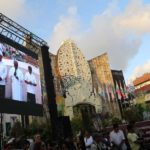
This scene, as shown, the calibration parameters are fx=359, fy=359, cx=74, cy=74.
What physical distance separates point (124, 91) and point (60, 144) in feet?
189

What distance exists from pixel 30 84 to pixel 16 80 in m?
1.35

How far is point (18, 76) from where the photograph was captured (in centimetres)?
1775

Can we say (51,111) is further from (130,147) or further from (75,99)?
(75,99)

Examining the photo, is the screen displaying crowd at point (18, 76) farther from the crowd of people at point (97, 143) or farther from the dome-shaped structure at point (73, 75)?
the dome-shaped structure at point (73, 75)

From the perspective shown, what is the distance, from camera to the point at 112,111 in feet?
193

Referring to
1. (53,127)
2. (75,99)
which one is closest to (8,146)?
(53,127)

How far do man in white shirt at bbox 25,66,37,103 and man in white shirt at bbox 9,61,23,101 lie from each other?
0.67 meters

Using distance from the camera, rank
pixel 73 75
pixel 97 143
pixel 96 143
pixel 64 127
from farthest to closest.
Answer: pixel 73 75, pixel 64 127, pixel 97 143, pixel 96 143

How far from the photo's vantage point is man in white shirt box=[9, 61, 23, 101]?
678 inches

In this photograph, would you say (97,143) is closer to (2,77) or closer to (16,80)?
(2,77)

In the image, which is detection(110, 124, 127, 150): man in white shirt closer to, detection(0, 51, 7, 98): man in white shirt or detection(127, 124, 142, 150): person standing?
detection(127, 124, 142, 150): person standing

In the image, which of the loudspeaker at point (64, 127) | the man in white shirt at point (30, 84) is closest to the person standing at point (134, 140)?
the loudspeaker at point (64, 127)

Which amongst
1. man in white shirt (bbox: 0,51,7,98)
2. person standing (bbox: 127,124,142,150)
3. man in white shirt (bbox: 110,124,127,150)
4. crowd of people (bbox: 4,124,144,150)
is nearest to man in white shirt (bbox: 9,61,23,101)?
man in white shirt (bbox: 0,51,7,98)

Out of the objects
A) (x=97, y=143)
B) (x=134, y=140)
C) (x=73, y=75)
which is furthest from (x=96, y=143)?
(x=73, y=75)
